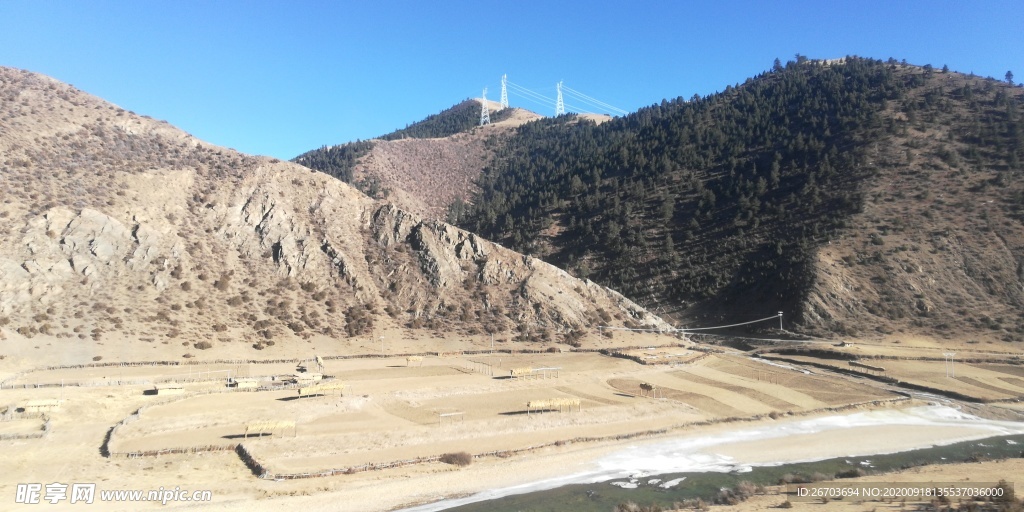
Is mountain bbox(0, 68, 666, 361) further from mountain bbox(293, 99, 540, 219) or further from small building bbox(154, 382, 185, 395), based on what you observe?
mountain bbox(293, 99, 540, 219)

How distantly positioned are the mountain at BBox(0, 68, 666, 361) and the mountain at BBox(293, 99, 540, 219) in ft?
141

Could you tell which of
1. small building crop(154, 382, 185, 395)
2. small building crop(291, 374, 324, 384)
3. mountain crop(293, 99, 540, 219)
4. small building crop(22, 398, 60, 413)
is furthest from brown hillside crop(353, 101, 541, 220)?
small building crop(22, 398, 60, 413)

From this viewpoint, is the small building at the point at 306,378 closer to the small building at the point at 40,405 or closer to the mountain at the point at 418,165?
the small building at the point at 40,405

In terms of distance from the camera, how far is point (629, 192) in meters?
97.0

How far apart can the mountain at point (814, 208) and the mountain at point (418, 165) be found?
12.3 metres

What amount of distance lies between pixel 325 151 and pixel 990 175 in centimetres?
13135

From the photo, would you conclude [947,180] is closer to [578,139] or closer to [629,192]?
[629,192]

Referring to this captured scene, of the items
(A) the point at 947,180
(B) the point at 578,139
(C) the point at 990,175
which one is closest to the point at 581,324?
(A) the point at 947,180

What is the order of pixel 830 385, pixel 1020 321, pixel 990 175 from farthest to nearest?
pixel 990 175 < pixel 1020 321 < pixel 830 385

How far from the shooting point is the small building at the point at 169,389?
30719 millimetres

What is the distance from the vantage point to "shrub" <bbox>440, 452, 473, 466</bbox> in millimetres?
22141

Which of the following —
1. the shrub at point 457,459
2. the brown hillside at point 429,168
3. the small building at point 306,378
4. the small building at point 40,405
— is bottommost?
the shrub at point 457,459

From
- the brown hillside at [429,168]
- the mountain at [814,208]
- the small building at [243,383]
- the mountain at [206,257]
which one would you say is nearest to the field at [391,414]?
the small building at [243,383]

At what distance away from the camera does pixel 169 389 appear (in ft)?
102
